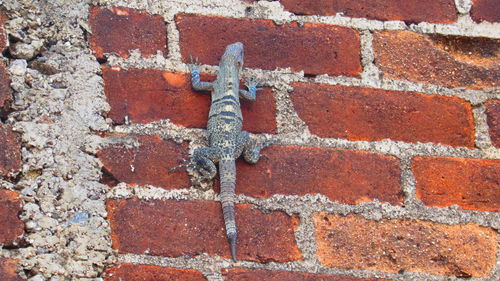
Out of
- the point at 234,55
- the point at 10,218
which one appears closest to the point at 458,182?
the point at 234,55

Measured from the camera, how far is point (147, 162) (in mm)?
1533

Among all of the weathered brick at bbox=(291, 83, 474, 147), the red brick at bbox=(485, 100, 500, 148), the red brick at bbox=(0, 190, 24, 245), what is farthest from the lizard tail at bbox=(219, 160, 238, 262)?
the red brick at bbox=(485, 100, 500, 148)

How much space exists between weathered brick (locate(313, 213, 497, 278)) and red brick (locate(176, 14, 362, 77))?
0.38 metres

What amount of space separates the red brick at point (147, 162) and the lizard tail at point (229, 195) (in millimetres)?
83

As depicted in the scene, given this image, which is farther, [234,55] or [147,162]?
[234,55]

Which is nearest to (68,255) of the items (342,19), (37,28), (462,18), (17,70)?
(17,70)

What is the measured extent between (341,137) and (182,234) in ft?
1.42

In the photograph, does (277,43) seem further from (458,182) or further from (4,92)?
(4,92)

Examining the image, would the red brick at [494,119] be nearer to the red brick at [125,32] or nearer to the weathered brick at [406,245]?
the weathered brick at [406,245]

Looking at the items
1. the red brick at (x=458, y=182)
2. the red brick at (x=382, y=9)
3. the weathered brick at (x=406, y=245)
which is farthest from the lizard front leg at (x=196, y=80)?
the red brick at (x=458, y=182)

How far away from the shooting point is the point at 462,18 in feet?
5.81

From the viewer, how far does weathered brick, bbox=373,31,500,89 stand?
1.71 m

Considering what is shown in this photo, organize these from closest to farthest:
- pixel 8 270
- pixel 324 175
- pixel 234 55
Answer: pixel 8 270 < pixel 324 175 < pixel 234 55

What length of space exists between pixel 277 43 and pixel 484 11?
1.76 feet
